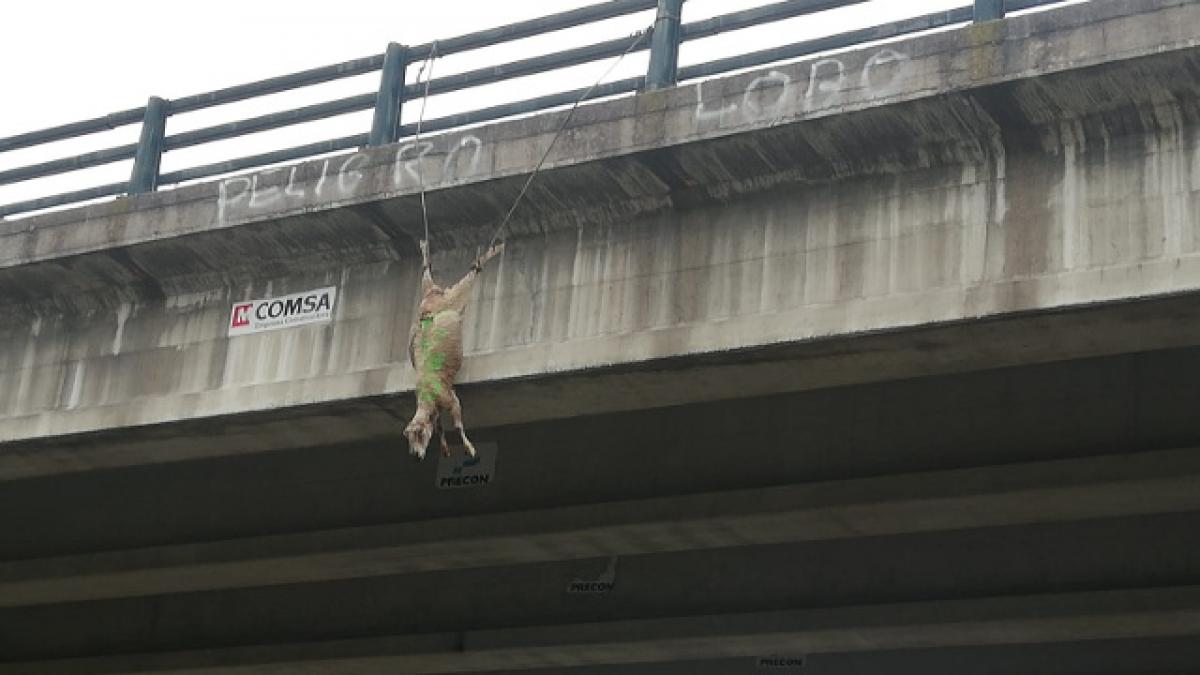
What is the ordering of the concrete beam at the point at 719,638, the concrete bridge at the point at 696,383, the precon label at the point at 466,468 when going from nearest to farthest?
the concrete bridge at the point at 696,383 → the concrete beam at the point at 719,638 → the precon label at the point at 466,468

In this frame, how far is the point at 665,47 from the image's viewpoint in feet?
45.2

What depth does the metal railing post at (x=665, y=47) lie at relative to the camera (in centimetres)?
1362

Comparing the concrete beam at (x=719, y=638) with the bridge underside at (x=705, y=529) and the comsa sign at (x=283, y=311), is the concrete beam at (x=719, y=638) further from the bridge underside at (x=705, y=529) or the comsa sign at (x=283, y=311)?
the comsa sign at (x=283, y=311)

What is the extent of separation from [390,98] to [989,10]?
5.00m

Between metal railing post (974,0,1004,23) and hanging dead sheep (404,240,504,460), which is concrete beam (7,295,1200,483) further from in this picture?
metal railing post (974,0,1004,23)

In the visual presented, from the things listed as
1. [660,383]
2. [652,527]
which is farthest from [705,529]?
[660,383]

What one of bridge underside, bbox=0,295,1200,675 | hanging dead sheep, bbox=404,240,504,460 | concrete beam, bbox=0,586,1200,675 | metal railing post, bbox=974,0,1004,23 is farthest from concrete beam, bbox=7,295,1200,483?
concrete beam, bbox=0,586,1200,675

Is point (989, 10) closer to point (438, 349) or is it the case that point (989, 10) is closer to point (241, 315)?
point (438, 349)

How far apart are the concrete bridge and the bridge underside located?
4cm

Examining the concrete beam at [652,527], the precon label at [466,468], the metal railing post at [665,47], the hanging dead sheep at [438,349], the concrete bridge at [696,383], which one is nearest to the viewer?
the concrete bridge at [696,383]

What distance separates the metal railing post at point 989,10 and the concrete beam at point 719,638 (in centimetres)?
519

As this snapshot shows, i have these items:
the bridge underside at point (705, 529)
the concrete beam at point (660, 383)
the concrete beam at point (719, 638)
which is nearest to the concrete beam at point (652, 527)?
the bridge underside at point (705, 529)

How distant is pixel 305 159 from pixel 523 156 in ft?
8.08

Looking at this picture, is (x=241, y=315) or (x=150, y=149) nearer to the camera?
(x=241, y=315)
